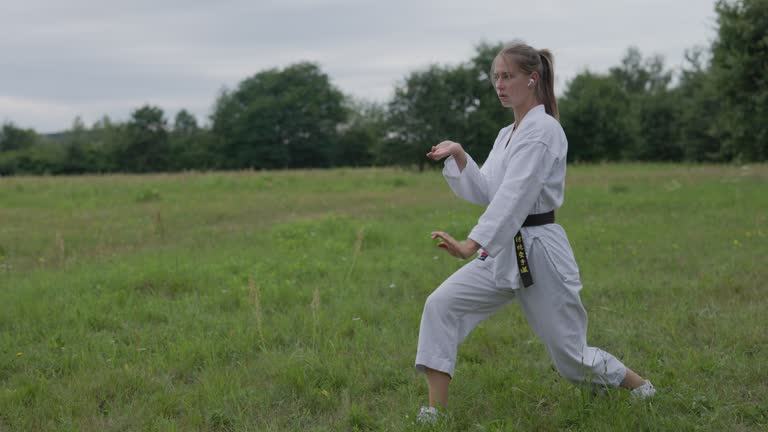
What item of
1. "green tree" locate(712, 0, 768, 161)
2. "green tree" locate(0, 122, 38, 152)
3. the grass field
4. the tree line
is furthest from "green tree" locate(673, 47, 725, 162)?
"green tree" locate(0, 122, 38, 152)

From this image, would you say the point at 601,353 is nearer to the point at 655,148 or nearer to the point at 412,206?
the point at 412,206

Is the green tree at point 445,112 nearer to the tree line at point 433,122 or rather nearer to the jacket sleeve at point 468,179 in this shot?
the tree line at point 433,122

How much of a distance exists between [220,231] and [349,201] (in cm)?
598

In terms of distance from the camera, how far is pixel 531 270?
3486mm

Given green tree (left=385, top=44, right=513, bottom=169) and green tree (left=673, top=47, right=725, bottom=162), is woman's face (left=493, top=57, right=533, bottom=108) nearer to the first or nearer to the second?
green tree (left=385, top=44, right=513, bottom=169)

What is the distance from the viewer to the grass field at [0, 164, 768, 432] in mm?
3857

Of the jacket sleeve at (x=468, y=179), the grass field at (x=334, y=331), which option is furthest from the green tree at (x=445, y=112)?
the jacket sleeve at (x=468, y=179)

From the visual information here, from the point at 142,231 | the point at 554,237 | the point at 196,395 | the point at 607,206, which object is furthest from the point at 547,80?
the point at 607,206

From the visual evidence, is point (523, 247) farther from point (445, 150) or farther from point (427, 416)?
point (427, 416)

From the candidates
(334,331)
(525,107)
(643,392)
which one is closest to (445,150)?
(525,107)

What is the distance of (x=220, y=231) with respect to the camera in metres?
11.3

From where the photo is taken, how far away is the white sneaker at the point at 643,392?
12.3 feet

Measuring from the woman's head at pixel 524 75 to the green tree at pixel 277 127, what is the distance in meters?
58.5

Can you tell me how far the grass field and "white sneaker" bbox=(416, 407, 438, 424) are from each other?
105mm
